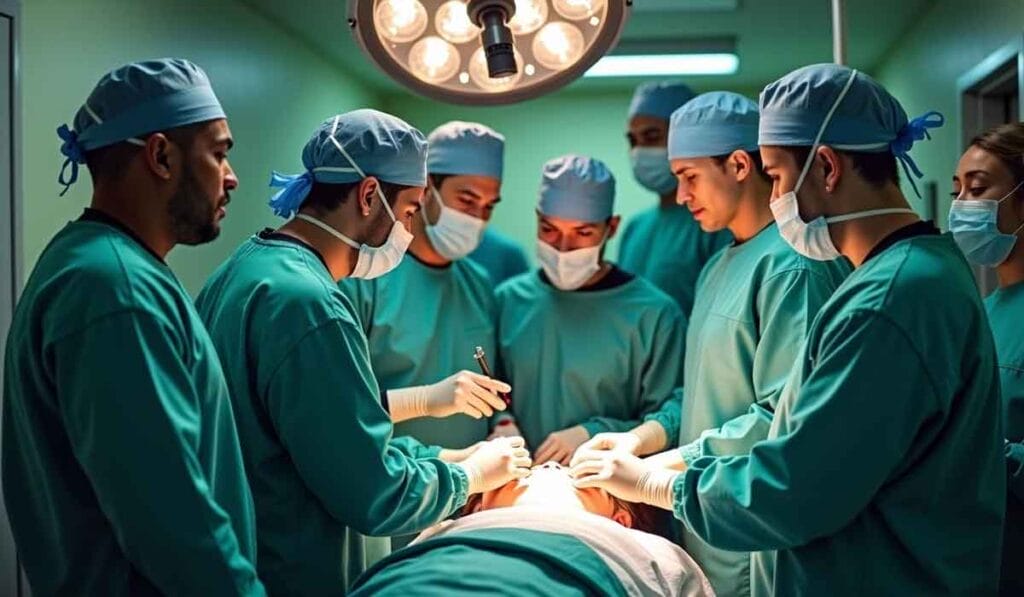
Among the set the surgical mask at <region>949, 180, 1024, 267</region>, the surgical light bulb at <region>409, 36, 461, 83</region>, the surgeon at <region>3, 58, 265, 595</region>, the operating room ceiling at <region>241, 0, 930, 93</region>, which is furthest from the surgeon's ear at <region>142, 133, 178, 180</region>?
the operating room ceiling at <region>241, 0, 930, 93</region>

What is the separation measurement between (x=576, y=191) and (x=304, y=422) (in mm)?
1491

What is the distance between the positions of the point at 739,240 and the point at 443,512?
106cm

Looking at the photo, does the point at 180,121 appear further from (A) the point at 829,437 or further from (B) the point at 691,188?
(B) the point at 691,188

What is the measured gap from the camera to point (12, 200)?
8.44ft

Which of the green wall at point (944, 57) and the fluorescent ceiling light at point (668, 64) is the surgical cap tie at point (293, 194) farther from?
the fluorescent ceiling light at point (668, 64)

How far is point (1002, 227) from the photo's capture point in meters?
2.23

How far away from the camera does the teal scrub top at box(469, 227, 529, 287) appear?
4129mm

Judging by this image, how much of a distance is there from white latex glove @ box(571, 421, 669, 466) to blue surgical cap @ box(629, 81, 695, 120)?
5.13ft

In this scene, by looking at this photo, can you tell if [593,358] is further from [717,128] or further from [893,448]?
[893,448]

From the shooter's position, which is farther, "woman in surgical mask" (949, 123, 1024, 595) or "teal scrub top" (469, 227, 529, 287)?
"teal scrub top" (469, 227, 529, 287)

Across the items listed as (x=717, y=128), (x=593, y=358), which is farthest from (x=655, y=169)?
(x=717, y=128)

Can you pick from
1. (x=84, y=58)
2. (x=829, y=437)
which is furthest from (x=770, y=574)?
(x=84, y=58)

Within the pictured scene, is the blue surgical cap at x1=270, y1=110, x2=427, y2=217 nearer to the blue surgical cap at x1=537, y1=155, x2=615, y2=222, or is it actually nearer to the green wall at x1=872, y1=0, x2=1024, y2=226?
the blue surgical cap at x1=537, y1=155, x2=615, y2=222

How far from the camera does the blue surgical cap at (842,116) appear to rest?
182cm
